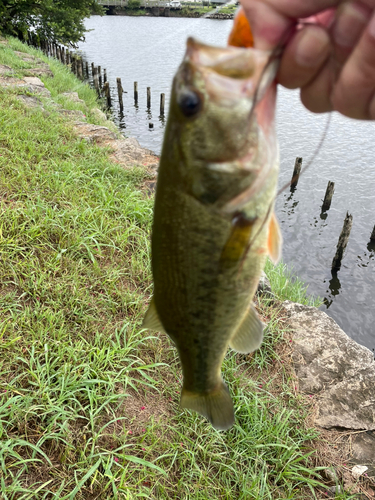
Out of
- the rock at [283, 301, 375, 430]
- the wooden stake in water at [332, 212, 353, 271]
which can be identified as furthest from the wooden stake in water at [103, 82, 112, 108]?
the rock at [283, 301, 375, 430]

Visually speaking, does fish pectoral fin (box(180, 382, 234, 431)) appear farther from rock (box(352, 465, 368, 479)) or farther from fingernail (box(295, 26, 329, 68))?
rock (box(352, 465, 368, 479))

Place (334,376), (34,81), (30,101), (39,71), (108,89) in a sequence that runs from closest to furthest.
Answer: (334,376) < (30,101) < (34,81) < (39,71) < (108,89)

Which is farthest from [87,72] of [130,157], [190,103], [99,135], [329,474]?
[190,103]

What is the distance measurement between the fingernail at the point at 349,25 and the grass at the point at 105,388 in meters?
2.78

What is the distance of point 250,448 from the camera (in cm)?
326

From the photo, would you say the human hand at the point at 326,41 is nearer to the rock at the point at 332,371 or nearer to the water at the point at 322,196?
the rock at the point at 332,371

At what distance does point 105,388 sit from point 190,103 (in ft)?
8.98

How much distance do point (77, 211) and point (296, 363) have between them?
333 cm

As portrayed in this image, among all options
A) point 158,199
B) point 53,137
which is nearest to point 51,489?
point 158,199

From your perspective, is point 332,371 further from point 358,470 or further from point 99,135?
point 99,135

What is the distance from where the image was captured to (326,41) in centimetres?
129

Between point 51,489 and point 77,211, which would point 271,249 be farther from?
point 77,211

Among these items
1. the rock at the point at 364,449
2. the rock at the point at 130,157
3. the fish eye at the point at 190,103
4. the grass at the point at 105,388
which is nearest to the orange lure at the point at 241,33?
the fish eye at the point at 190,103

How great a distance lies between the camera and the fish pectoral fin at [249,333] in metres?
1.48
